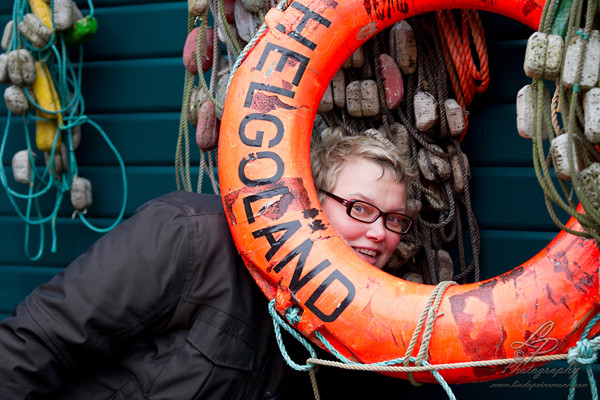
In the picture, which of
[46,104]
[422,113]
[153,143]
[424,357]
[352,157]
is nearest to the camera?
[424,357]

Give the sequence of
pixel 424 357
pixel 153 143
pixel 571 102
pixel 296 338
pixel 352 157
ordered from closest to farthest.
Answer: pixel 571 102
pixel 424 357
pixel 296 338
pixel 352 157
pixel 153 143

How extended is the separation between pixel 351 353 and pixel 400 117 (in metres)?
0.77

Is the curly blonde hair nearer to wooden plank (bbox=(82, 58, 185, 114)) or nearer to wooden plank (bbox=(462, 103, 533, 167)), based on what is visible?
wooden plank (bbox=(462, 103, 533, 167))

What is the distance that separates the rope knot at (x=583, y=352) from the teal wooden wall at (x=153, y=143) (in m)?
0.77

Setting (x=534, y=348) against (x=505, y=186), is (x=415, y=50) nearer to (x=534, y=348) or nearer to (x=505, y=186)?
(x=505, y=186)

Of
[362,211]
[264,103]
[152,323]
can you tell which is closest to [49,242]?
[152,323]

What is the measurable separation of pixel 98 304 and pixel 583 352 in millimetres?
1010

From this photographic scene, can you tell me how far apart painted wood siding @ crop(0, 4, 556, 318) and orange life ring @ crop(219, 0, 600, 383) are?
508 mm

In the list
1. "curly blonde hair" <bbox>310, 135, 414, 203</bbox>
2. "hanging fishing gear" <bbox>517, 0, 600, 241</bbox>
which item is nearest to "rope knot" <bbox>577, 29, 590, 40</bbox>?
"hanging fishing gear" <bbox>517, 0, 600, 241</bbox>

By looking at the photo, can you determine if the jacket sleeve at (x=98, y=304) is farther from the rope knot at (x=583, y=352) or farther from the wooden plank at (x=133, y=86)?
the wooden plank at (x=133, y=86)

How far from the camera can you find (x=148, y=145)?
2334mm

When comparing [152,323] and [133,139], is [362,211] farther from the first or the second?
[133,139]

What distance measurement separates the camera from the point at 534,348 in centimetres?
124

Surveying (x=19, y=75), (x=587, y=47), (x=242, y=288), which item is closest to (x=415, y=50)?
(x=587, y=47)
